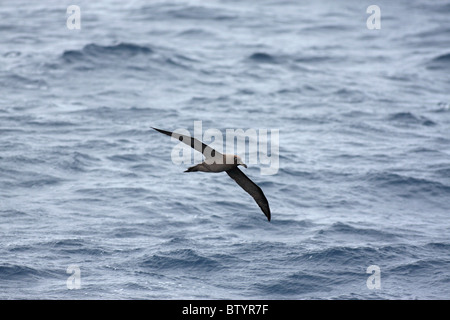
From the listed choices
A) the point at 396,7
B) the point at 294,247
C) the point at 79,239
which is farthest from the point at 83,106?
the point at 396,7

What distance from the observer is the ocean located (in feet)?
78.4

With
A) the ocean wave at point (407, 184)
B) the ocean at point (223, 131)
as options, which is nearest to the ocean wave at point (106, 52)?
the ocean at point (223, 131)

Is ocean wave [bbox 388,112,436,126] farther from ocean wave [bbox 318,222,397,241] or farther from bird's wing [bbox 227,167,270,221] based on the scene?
bird's wing [bbox 227,167,270,221]

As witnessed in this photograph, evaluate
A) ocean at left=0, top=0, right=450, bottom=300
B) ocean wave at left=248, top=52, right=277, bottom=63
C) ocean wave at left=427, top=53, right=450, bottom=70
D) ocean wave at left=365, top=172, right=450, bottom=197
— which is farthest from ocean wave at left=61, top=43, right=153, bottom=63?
ocean wave at left=365, top=172, right=450, bottom=197

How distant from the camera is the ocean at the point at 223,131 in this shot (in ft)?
78.4

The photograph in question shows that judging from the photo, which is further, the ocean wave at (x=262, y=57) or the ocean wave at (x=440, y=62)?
the ocean wave at (x=262, y=57)

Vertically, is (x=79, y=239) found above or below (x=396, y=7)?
below

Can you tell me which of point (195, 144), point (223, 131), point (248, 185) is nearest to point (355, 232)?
point (248, 185)

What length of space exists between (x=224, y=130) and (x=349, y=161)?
5.24m

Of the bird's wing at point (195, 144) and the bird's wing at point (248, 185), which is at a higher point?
the bird's wing at point (195, 144)

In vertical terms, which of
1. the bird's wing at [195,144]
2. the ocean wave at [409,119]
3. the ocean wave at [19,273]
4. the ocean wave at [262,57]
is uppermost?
the bird's wing at [195,144]

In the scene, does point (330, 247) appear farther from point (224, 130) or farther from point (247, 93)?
point (247, 93)

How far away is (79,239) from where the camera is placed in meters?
24.9

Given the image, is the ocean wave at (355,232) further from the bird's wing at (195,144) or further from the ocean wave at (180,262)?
the bird's wing at (195,144)
